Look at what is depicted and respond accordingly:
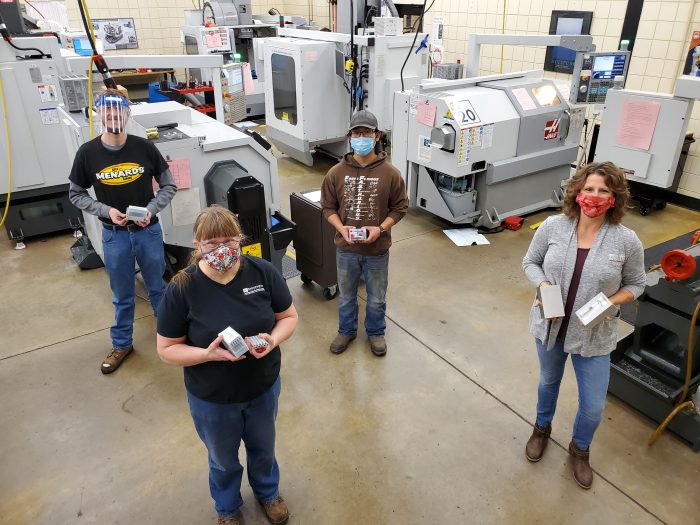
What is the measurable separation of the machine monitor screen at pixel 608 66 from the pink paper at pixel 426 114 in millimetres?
1546

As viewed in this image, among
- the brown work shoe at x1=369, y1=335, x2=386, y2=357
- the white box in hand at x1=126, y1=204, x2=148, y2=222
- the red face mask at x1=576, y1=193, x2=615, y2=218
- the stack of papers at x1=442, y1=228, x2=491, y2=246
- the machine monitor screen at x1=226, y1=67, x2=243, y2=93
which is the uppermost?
the machine monitor screen at x1=226, y1=67, x2=243, y2=93

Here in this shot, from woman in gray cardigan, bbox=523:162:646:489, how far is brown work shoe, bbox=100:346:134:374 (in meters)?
2.46

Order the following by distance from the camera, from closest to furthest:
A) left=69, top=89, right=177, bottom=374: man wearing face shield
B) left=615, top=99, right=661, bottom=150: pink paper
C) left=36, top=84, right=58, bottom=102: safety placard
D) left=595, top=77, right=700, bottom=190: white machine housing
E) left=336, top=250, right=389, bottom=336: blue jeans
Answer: left=69, top=89, right=177, bottom=374: man wearing face shield → left=336, top=250, right=389, bottom=336: blue jeans → left=595, top=77, right=700, bottom=190: white machine housing → left=615, top=99, right=661, bottom=150: pink paper → left=36, top=84, right=58, bottom=102: safety placard

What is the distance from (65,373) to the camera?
10.5 ft

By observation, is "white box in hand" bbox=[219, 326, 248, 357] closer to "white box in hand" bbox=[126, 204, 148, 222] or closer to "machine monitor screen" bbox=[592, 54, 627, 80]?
"white box in hand" bbox=[126, 204, 148, 222]

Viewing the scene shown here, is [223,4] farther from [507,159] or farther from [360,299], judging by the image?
[360,299]

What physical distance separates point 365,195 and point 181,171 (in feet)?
4.17

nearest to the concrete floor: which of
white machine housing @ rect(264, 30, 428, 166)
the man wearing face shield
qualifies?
the man wearing face shield

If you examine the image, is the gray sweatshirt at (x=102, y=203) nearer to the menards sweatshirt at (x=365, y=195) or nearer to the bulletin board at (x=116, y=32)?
the menards sweatshirt at (x=365, y=195)

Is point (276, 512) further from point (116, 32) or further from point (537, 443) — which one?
point (116, 32)

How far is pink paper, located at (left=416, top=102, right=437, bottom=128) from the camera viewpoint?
4.58 m

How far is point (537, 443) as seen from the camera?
2.56 m

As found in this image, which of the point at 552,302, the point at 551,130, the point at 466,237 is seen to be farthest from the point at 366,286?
the point at 551,130

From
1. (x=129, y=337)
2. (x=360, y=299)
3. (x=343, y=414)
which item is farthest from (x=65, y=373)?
(x=360, y=299)
